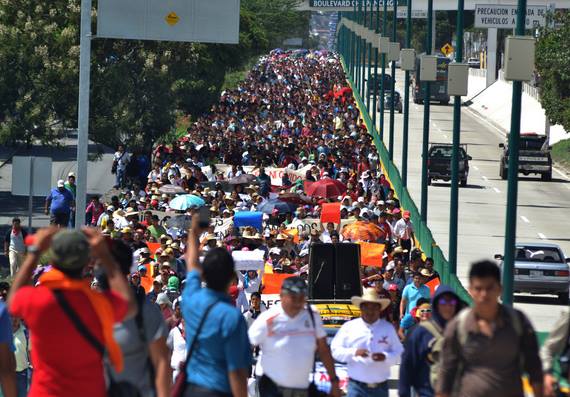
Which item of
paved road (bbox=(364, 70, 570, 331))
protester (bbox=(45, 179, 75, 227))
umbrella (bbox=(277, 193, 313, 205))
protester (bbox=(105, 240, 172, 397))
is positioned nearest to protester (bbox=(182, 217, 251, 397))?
protester (bbox=(105, 240, 172, 397))

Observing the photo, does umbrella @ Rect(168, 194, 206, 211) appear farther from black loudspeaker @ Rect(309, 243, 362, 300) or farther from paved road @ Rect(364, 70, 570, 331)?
black loudspeaker @ Rect(309, 243, 362, 300)

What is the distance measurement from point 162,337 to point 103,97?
131 feet

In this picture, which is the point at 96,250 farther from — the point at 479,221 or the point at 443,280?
the point at 479,221

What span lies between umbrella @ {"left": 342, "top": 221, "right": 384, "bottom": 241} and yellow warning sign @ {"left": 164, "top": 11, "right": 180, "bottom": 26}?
10243 millimetres

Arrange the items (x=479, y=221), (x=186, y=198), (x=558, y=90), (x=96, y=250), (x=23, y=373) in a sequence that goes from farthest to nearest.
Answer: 1. (x=558, y=90)
2. (x=479, y=221)
3. (x=186, y=198)
4. (x=23, y=373)
5. (x=96, y=250)

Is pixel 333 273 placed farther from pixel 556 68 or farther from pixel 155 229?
pixel 556 68

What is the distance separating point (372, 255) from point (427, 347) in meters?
15.1

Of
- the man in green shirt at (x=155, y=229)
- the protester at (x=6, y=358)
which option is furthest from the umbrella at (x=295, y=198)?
the protester at (x=6, y=358)

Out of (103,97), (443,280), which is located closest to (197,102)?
(103,97)

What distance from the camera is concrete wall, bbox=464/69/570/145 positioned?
274ft

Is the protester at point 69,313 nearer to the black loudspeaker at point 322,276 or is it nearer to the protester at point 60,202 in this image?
the black loudspeaker at point 322,276

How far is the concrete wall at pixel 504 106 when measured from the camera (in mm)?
83438

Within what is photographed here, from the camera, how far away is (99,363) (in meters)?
7.58

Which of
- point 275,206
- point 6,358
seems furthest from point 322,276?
point 6,358
